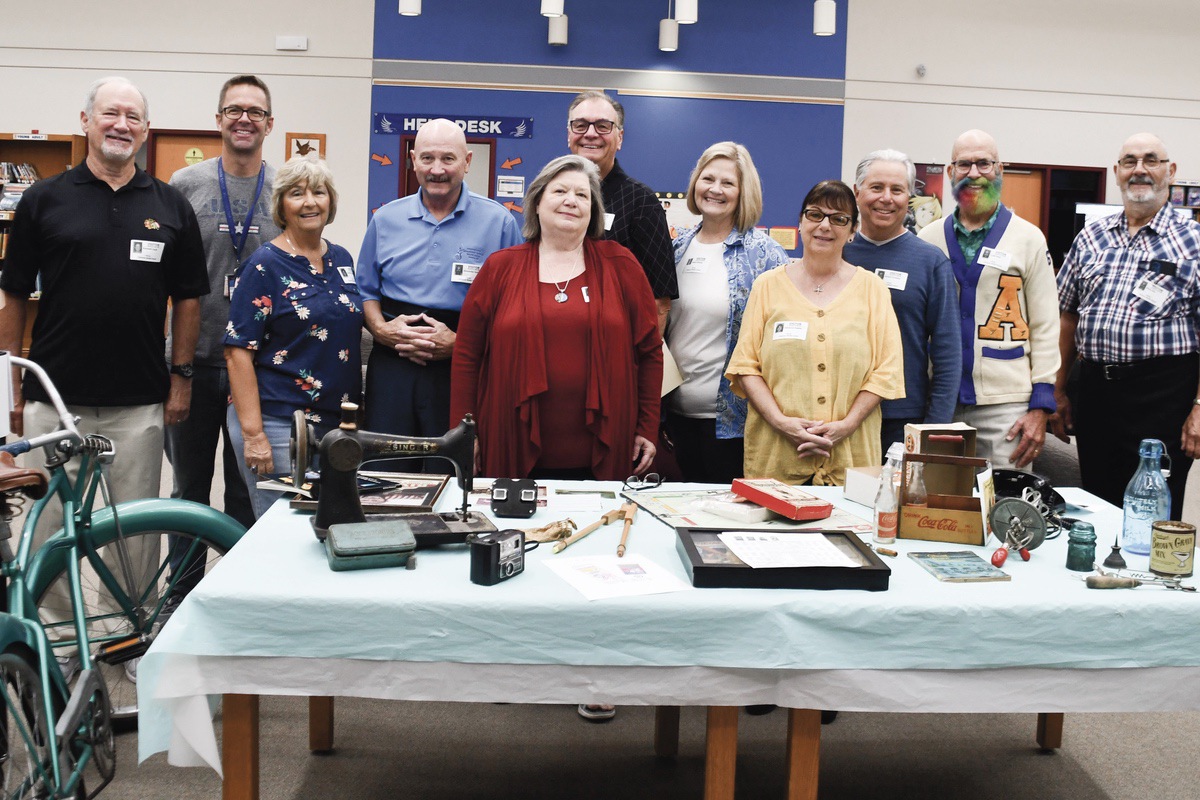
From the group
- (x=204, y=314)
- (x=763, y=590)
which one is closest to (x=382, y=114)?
(x=204, y=314)


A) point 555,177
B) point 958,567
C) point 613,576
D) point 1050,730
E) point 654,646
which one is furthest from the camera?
point 555,177

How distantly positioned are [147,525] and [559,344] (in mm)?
1173

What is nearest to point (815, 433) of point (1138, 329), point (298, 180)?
point (1138, 329)

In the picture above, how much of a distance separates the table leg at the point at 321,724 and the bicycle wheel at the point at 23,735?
2.26ft

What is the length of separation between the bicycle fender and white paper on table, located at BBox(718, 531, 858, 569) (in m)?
1.37

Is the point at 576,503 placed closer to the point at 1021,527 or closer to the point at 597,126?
the point at 1021,527

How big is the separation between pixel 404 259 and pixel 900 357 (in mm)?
1561

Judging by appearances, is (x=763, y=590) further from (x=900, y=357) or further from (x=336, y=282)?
(x=336, y=282)

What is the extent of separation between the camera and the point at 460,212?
10.4ft

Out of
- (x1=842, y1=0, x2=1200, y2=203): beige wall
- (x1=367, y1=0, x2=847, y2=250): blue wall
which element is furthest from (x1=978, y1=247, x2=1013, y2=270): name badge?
(x1=842, y1=0, x2=1200, y2=203): beige wall

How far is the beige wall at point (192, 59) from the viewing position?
8.51 metres

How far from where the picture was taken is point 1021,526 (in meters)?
1.99

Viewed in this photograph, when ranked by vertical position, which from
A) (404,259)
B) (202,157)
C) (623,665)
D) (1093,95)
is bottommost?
(623,665)

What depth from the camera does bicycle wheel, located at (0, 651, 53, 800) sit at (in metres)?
1.83
